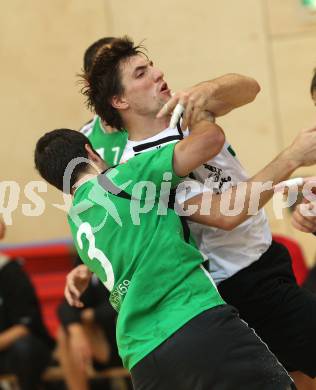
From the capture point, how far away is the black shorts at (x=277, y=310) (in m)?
3.42

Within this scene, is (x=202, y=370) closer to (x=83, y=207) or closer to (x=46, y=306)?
(x=83, y=207)

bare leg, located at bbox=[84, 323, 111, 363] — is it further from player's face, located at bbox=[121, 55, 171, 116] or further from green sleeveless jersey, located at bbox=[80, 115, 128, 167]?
player's face, located at bbox=[121, 55, 171, 116]

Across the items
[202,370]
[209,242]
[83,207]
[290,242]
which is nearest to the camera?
[202,370]

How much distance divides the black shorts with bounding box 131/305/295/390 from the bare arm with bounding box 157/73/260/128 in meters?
0.76

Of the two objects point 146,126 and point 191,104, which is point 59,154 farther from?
point 191,104

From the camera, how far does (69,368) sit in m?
6.03

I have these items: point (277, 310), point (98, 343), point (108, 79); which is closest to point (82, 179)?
point (108, 79)

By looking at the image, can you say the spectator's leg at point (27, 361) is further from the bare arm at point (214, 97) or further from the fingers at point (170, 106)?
the fingers at point (170, 106)

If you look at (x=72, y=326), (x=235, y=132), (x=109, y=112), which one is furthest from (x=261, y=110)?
(x=109, y=112)

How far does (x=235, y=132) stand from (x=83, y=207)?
3624 millimetres

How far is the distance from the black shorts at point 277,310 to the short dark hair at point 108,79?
85 centimetres

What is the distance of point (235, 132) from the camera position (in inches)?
259

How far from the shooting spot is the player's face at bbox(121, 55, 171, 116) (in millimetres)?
3434

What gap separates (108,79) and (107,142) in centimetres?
50
